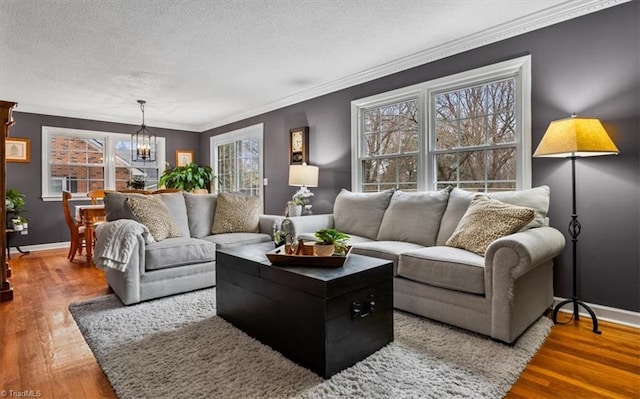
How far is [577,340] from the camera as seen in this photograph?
2121 millimetres

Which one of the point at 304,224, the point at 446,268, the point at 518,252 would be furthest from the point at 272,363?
the point at 304,224

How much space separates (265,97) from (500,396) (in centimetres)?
469

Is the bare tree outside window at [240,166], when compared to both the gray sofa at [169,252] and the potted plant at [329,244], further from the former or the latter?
the potted plant at [329,244]

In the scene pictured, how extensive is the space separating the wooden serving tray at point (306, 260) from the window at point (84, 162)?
560cm

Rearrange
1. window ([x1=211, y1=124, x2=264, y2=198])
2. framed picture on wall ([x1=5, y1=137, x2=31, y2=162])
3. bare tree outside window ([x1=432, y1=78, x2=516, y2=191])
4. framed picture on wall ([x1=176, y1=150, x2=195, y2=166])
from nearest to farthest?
bare tree outside window ([x1=432, y1=78, x2=516, y2=191]) < framed picture on wall ([x1=5, y1=137, x2=31, y2=162]) < window ([x1=211, y1=124, x2=264, y2=198]) < framed picture on wall ([x1=176, y1=150, x2=195, y2=166])

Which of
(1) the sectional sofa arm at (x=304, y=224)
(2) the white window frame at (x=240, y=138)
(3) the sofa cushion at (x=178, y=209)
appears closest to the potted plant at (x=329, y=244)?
(1) the sectional sofa arm at (x=304, y=224)

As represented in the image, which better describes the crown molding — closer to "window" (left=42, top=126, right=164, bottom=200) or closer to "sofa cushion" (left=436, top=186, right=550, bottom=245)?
"sofa cushion" (left=436, top=186, right=550, bottom=245)

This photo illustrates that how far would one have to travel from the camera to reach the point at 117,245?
2.70 metres

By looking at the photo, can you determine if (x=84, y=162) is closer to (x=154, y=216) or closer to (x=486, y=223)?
(x=154, y=216)

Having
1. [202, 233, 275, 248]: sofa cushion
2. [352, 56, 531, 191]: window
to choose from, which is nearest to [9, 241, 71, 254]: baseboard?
[202, 233, 275, 248]: sofa cushion

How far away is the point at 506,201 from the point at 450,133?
109 cm

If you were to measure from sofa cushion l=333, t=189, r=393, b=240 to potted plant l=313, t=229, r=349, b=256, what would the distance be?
4.25ft

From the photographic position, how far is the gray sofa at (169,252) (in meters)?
2.76

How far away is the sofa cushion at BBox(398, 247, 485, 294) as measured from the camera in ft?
6.89
